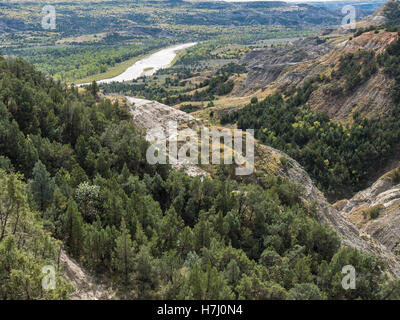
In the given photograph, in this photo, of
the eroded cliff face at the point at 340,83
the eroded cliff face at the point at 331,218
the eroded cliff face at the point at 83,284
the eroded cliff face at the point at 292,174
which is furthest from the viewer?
the eroded cliff face at the point at 340,83

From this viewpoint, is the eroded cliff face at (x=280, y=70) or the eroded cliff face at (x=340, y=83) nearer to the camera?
the eroded cliff face at (x=340, y=83)

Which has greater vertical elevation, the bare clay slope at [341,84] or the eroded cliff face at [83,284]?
the bare clay slope at [341,84]

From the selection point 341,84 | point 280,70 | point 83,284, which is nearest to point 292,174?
point 83,284

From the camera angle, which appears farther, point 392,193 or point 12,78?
point 392,193

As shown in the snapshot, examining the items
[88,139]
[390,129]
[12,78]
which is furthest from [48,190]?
[390,129]

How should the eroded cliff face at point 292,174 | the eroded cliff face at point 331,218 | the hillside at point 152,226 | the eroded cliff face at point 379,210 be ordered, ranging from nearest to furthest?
the hillside at point 152,226
the eroded cliff face at point 331,218
the eroded cliff face at point 292,174
the eroded cliff face at point 379,210

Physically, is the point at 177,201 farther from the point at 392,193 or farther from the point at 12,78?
the point at 392,193

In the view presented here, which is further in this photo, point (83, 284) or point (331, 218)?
point (331, 218)

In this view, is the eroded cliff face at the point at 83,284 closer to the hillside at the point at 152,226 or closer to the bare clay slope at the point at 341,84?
the hillside at the point at 152,226

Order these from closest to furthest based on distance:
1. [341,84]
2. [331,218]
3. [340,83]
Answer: [331,218]
[341,84]
[340,83]

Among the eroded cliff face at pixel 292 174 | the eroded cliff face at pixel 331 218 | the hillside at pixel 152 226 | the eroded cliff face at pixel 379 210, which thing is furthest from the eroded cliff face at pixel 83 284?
the eroded cliff face at pixel 379 210

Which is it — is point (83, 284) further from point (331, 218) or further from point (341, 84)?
point (341, 84)
